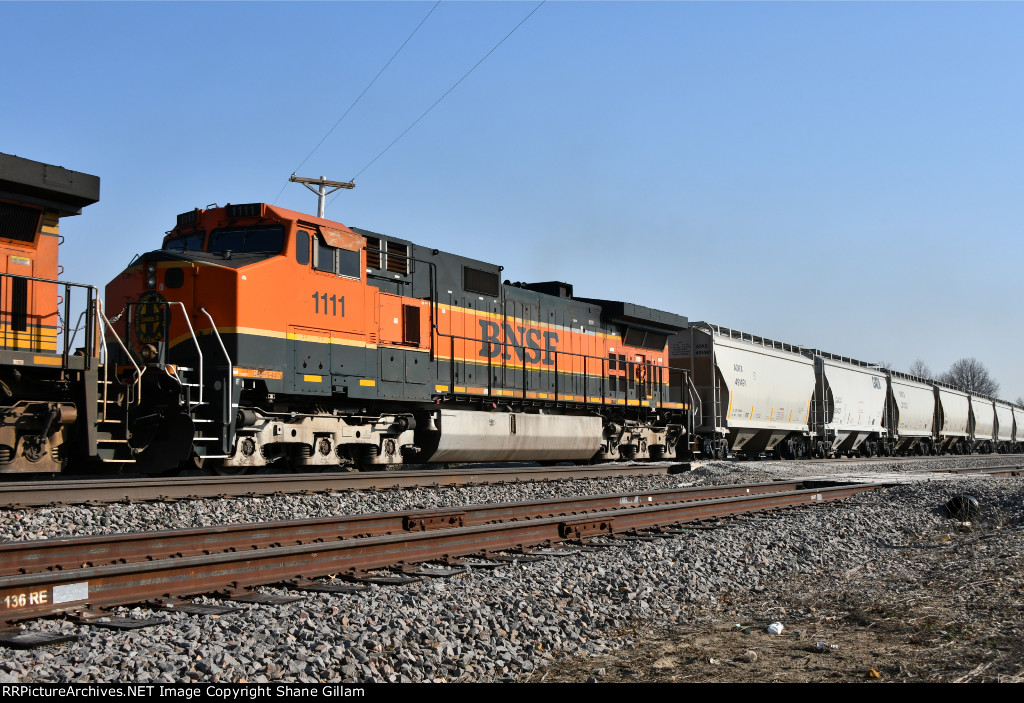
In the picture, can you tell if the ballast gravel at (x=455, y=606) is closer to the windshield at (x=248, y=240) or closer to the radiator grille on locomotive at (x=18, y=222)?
the radiator grille on locomotive at (x=18, y=222)

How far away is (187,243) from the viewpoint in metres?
12.5

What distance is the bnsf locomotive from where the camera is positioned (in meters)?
11.2

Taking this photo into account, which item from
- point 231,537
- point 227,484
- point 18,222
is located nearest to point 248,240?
point 18,222

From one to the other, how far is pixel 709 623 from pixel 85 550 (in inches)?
176

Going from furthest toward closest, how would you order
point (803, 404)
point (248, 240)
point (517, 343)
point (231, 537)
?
point (803, 404) < point (517, 343) < point (248, 240) < point (231, 537)

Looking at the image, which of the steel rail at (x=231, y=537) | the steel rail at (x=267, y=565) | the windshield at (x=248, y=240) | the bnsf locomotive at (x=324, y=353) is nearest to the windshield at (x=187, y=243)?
the bnsf locomotive at (x=324, y=353)

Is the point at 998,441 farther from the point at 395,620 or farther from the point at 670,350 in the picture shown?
the point at 395,620

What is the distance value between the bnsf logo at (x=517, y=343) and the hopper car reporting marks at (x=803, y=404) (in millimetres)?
6496

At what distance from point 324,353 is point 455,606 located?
779cm

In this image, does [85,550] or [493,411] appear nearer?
[85,550]

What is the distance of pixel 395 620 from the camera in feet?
16.2

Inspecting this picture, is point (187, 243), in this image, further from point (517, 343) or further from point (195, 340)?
point (517, 343)

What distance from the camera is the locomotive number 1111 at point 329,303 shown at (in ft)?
40.9
